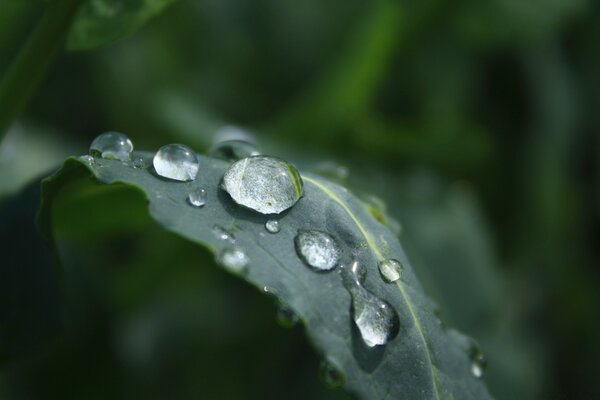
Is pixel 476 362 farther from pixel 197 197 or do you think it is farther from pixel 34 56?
pixel 34 56

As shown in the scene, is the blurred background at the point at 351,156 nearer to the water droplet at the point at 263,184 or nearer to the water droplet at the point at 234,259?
the water droplet at the point at 263,184

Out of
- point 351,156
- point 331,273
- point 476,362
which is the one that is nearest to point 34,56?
point 331,273

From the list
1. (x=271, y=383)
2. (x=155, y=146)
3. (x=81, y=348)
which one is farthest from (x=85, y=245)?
(x=271, y=383)

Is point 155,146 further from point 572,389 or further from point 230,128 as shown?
point 572,389

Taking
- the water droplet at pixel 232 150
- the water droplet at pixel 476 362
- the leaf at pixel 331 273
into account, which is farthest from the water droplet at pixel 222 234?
the water droplet at pixel 476 362

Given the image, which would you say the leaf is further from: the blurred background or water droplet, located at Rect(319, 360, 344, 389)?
the blurred background

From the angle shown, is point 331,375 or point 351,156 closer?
point 331,375
